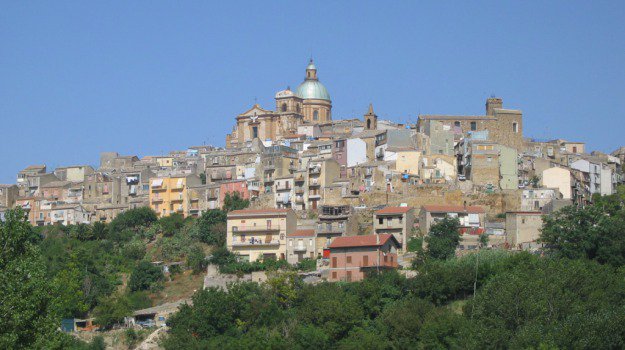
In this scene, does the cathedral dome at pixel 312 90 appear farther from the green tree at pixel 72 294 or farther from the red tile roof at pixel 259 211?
the green tree at pixel 72 294

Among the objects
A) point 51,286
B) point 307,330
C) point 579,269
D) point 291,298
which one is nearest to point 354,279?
point 291,298

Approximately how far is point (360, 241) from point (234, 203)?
1425cm

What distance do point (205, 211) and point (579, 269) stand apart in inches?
1098

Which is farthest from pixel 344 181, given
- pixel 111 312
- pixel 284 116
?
pixel 284 116

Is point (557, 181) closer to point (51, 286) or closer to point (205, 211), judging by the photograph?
point (205, 211)

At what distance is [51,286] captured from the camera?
32.3 meters

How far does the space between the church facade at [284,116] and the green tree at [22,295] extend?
51.6 metres

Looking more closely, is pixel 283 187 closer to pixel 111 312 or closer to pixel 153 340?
pixel 111 312

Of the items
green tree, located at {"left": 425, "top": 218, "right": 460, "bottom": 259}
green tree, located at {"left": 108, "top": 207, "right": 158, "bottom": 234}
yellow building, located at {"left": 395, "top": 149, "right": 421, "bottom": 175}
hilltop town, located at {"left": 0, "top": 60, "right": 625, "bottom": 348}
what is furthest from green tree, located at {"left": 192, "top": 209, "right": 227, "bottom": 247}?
green tree, located at {"left": 425, "top": 218, "right": 460, "bottom": 259}

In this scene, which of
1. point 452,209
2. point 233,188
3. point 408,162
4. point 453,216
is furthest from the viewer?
point 233,188

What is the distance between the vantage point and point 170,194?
73625 millimetres

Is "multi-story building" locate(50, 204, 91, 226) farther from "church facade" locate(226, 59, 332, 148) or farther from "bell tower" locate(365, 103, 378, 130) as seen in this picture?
"bell tower" locate(365, 103, 378, 130)

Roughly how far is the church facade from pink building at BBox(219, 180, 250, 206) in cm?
1217

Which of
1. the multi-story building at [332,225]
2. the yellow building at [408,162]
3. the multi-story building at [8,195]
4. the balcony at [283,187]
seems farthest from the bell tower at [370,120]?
the multi-story building at [8,195]
